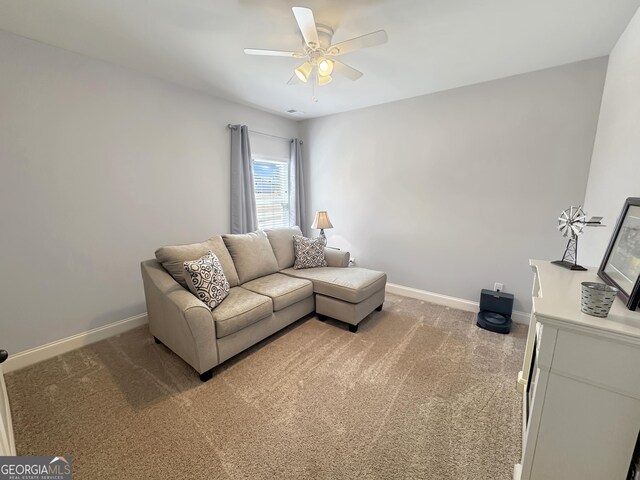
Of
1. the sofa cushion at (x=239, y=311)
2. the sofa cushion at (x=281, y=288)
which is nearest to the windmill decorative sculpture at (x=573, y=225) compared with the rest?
the sofa cushion at (x=281, y=288)

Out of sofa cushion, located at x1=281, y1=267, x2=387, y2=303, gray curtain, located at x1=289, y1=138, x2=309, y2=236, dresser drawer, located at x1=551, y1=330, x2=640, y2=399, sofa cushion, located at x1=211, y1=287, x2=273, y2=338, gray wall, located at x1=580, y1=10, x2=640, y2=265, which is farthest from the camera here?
gray curtain, located at x1=289, y1=138, x2=309, y2=236

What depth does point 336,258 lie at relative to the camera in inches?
130

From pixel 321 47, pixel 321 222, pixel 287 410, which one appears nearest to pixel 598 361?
pixel 287 410

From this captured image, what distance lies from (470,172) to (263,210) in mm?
2867

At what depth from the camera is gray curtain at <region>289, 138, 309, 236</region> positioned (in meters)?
4.25

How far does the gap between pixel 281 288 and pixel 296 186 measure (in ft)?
7.21

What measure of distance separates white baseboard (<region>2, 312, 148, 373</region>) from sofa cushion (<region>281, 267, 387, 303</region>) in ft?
5.60

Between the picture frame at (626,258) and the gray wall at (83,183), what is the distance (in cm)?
354

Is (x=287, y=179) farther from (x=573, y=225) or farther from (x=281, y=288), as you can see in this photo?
(x=573, y=225)

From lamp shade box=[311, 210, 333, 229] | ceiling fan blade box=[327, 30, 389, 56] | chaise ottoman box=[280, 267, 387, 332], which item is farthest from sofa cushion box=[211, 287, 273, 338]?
ceiling fan blade box=[327, 30, 389, 56]

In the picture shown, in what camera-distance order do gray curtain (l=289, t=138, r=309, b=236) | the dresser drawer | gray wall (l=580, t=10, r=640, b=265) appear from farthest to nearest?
gray curtain (l=289, t=138, r=309, b=236)
gray wall (l=580, t=10, r=640, b=265)
the dresser drawer

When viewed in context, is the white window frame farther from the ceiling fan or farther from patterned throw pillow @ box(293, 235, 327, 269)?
the ceiling fan

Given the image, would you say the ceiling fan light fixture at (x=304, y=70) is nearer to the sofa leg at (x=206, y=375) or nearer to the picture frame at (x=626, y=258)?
the picture frame at (x=626, y=258)

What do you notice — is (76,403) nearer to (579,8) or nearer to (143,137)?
(143,137)
